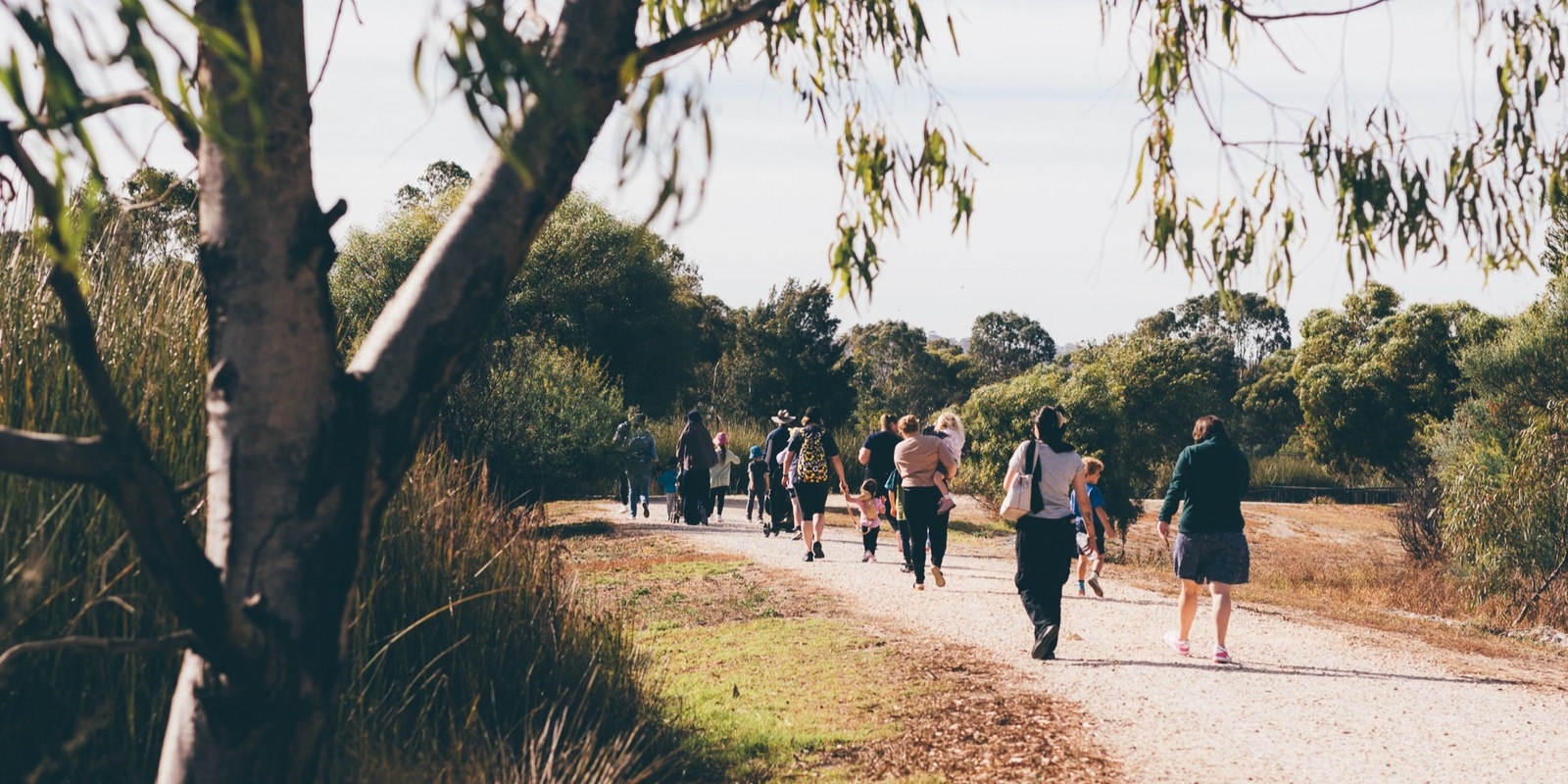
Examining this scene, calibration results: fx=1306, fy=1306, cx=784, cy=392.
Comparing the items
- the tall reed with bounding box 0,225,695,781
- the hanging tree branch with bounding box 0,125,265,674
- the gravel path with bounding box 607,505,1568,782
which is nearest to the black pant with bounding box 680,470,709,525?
the gravel path with bounding box 607,505,1568,782

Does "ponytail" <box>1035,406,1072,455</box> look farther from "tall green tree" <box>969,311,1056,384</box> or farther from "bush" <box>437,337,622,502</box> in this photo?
"tall green tree" <box>969,311,1056,384</box>

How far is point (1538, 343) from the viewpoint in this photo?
65.9 feet

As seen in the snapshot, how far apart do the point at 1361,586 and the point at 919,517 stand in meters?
9.53

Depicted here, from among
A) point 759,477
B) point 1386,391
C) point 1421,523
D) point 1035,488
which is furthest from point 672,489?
point 1386,391

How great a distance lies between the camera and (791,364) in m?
57.6

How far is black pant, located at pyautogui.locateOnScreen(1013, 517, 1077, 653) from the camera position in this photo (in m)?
9.79

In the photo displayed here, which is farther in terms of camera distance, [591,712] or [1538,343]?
[1538,343]

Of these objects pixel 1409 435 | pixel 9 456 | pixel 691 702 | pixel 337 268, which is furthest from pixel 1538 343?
pixel 337 268

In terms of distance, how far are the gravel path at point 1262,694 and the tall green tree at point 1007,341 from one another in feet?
276

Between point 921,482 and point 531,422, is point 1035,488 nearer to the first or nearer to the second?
point 921,482

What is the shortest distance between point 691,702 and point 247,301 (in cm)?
556

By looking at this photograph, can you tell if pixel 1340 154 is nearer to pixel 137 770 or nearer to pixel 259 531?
pixel 259 531

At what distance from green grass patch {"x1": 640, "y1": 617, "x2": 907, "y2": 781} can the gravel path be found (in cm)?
93

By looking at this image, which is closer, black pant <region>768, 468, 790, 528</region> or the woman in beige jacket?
the woman in beige jacket
